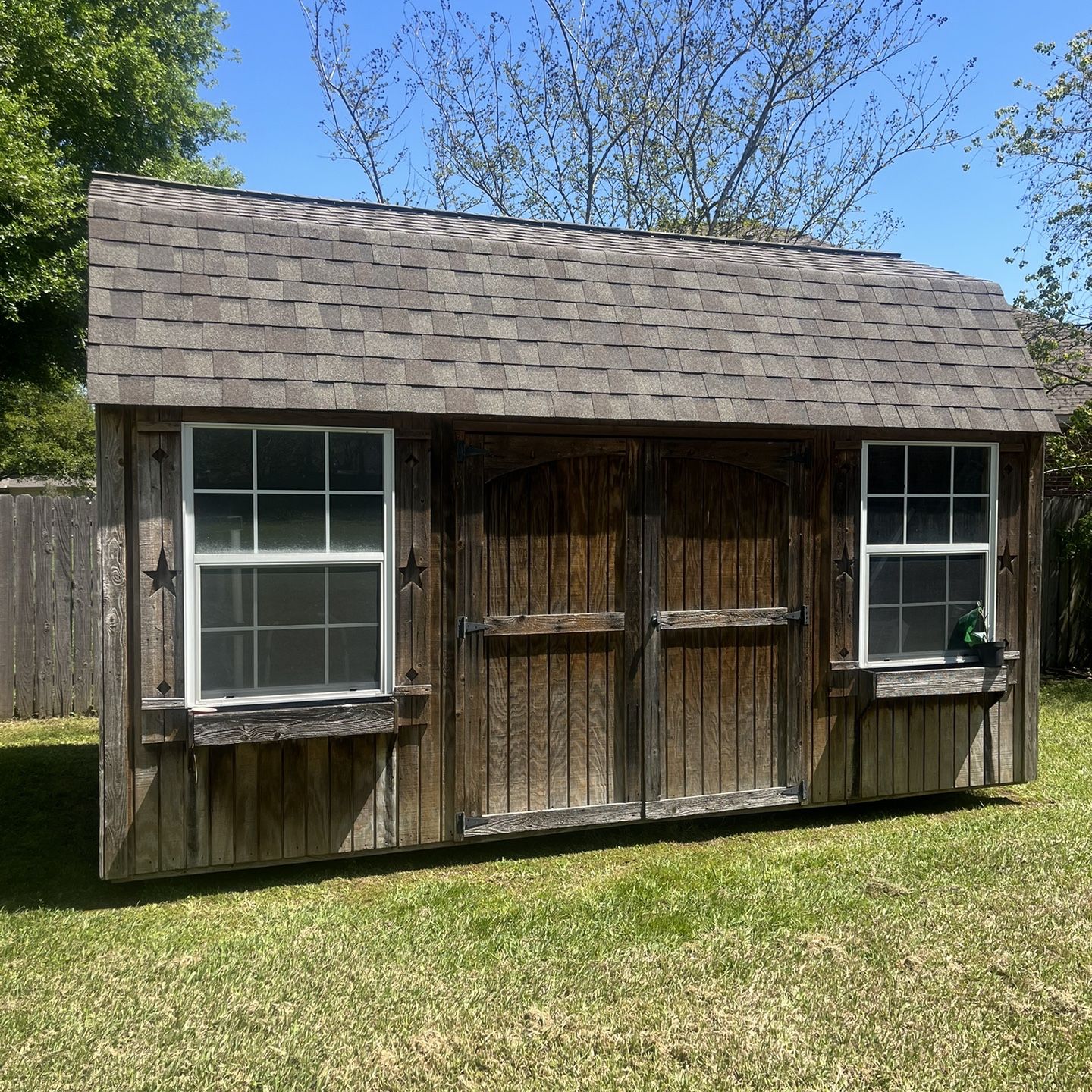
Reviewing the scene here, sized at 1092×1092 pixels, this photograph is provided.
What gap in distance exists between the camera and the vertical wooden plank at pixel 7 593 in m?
7.64

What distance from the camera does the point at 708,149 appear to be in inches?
605

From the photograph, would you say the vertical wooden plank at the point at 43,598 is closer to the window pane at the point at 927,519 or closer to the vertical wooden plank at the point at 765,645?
the vertical wooden plank at the point at 765,645

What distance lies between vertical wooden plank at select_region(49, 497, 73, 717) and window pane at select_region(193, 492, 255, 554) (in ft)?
14.1

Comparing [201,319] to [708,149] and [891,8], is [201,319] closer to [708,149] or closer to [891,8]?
[708,149]

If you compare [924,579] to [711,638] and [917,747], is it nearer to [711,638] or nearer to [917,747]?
[917,747]

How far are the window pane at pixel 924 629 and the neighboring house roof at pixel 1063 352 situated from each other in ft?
20.2

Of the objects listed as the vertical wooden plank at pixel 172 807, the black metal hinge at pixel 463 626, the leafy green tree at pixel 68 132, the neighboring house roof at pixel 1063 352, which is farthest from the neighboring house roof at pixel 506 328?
the leafy green tree at pixel 68 132

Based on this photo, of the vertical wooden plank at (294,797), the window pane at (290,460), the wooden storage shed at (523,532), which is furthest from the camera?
the vertical wooden plank at (294,797)

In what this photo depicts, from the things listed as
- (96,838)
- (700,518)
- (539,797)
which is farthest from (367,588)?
(96,838)

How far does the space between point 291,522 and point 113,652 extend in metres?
0.98

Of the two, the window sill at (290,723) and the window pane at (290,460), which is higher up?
the window pane at (290,460)

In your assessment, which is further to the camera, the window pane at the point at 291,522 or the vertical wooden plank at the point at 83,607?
the vertical wooden plank at the point at 83,607

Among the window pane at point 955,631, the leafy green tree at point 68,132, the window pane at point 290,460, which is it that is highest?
the leafy green tree at point 68,132

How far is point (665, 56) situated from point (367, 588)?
13578 millimetres
